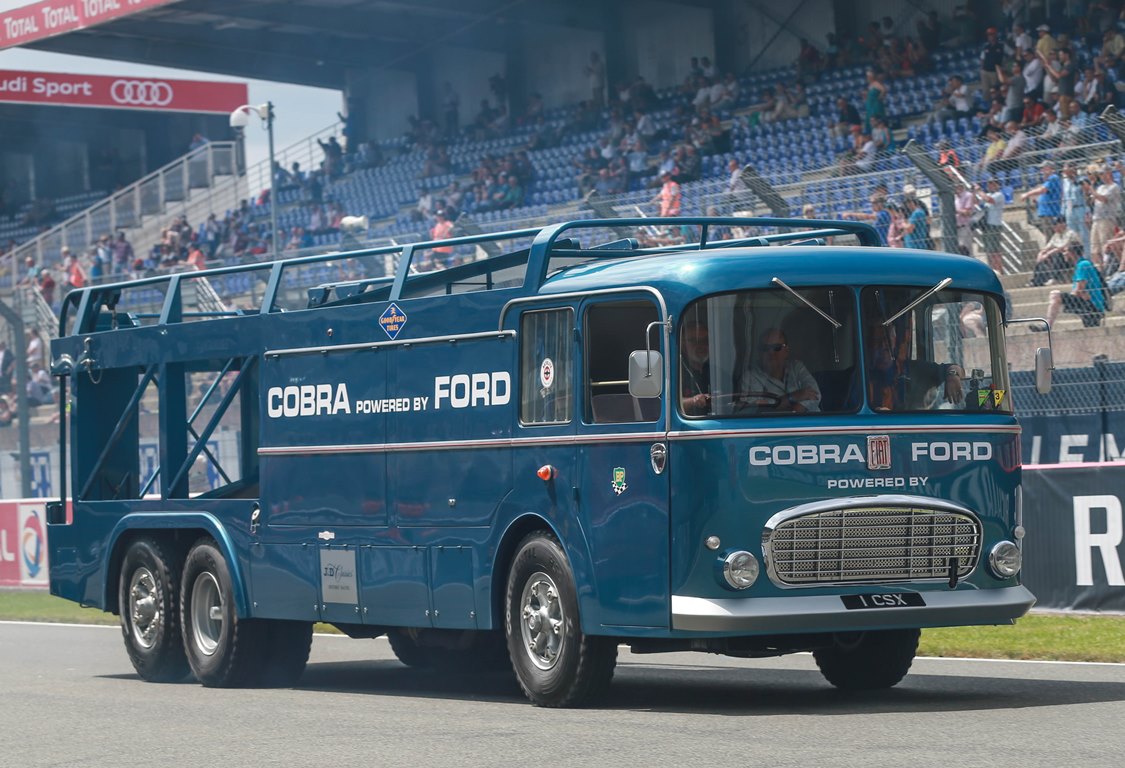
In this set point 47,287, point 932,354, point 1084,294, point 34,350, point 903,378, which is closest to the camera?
point 903,378

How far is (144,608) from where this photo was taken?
47.6 feet

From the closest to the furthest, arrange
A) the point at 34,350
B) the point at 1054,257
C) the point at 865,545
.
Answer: the point at 865,545 < the point at 1054,257 < the point at 34,350

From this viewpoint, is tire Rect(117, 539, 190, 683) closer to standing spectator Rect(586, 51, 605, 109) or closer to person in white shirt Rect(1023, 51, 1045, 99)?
person in white shirt Rect(1023, 51, 1045, 99)

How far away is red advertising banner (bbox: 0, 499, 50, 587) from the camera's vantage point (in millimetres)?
25797

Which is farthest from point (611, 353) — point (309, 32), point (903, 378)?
point (309, 32)

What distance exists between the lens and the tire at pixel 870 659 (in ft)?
37.3

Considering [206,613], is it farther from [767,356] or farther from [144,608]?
[767,356]

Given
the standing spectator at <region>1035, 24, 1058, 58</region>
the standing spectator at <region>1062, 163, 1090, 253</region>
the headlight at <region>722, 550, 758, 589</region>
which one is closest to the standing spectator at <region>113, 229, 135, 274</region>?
the standing spectator at <region>1035, 24, 1058, 58</region>

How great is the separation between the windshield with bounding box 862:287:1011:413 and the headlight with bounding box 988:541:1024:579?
798mm

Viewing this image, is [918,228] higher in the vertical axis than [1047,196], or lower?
lower

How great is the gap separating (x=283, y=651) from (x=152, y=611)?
50.1 inches

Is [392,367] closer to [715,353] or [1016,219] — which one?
[715,353]

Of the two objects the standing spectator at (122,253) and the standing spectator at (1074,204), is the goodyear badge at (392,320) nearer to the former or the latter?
the standing spectator at (1074,204)

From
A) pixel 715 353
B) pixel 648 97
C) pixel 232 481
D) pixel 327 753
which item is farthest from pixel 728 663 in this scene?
pixel 648 97
